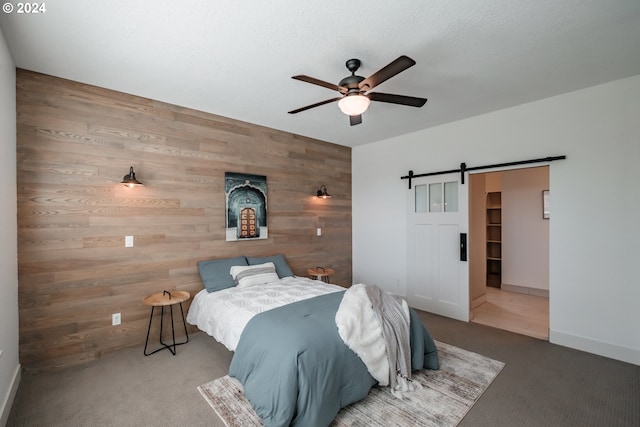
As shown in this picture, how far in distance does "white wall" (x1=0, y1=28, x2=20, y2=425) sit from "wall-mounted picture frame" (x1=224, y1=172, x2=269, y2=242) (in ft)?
6.64

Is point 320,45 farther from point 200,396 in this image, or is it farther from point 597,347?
point 597,347

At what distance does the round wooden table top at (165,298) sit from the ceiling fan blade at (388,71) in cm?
277

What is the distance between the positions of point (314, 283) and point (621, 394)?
2914 millimetres

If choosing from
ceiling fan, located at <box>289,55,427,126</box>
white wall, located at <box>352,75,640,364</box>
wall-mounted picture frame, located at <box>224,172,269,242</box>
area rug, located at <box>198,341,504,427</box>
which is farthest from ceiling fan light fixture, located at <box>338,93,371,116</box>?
area rug, located at <box>198,341,504,427</box>

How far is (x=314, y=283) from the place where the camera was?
374cm

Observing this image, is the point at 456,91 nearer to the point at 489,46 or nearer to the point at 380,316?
the point at 489,46

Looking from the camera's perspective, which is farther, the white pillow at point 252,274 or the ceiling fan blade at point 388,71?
the white pillow at point 252,274

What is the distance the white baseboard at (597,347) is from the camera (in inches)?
115

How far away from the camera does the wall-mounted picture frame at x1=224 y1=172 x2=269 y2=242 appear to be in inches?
160

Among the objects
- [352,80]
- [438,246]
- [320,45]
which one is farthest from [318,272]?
[320,45]

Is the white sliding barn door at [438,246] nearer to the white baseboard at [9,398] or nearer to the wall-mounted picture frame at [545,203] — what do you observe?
the wall-mounted picture frame at [545,203]

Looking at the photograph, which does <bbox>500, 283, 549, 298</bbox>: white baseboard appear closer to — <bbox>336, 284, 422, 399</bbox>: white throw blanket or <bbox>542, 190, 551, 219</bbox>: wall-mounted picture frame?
<bbox>542, 190, 551, 219</bbox>: wall-mounted picture frame

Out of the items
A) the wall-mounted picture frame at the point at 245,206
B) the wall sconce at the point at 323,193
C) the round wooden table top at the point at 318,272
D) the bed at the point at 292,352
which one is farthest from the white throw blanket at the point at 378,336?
the wall sconce at the point at 323,193

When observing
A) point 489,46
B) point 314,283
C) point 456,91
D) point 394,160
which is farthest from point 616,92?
point 314,283
